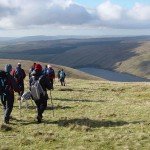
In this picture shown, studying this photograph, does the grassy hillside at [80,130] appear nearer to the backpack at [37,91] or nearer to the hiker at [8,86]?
the hiker at [8,86]

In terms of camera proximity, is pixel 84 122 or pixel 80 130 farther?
pixel 84 122

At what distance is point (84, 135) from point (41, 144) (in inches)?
94.4

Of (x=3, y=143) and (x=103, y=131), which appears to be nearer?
(x=3, y=143)

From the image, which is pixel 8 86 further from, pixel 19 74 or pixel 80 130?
pixel 19 74

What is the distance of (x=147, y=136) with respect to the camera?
17.1 metres

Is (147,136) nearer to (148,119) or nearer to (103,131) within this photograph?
(103,131)

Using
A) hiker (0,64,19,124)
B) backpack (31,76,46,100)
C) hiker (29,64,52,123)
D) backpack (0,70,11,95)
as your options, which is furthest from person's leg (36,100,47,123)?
backpack (0,70,11,95)

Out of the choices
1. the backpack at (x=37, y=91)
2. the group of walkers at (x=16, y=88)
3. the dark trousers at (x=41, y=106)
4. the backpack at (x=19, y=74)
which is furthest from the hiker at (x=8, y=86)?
the backpack at (x=19, y=74)

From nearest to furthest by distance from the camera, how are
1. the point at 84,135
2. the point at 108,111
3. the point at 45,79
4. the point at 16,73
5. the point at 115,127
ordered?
the point at 84,135 → the point at 115,127 → the point at 45,79 → the point at 108,111 → the point at 16,73

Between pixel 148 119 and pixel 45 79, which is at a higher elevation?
pixel 45 79

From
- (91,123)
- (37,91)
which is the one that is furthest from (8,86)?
(91,123)

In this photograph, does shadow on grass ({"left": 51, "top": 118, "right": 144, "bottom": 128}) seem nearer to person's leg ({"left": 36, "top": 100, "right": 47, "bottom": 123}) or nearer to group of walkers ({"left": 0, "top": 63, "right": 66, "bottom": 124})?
person's leg ({"left": 36, "top": 100, "right": 47, "bottom": 123})

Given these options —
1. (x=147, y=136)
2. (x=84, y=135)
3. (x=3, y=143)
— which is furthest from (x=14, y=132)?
(x=147, y=136)

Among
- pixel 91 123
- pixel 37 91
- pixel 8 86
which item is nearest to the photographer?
pixel 8 86
